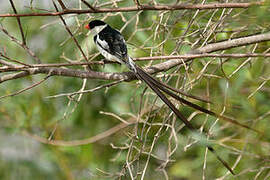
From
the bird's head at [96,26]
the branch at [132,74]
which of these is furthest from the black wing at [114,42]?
the branch at [132,74]

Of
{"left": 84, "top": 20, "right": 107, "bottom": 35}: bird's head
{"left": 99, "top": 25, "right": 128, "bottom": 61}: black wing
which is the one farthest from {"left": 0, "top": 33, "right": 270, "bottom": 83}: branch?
{"left": 84, "top": 20, "right": 107, "bottom": 35}: bird's head

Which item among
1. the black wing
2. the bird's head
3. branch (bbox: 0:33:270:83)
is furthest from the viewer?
the bird's head

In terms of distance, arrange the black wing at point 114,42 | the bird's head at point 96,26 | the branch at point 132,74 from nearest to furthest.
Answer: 1. the branch at point 132,74
2. the black wing at point 114,42
3. the bird's head at point 96,26

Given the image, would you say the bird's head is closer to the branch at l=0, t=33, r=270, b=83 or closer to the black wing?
the black wing

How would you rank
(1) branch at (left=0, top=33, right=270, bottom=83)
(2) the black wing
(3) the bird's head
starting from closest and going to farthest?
(1) branch at (left=0, top=33, right=270, bottom=83), (2) the black wing, (3) the bird's head

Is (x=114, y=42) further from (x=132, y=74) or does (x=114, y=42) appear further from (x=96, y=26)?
(x=132, y=74)

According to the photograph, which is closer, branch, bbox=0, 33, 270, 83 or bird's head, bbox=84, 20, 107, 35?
branch, bbox=0, 33, 270, 83

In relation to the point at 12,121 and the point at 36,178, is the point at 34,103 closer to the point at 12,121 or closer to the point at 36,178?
the point at 12,121

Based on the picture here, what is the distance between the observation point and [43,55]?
3709 mm

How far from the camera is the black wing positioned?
2191 mm

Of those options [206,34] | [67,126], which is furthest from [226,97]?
[67,126]

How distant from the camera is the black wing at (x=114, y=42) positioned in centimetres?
219

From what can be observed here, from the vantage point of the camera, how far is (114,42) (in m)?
2.31

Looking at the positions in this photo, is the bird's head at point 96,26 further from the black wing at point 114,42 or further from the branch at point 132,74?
the branch at point 132,74
